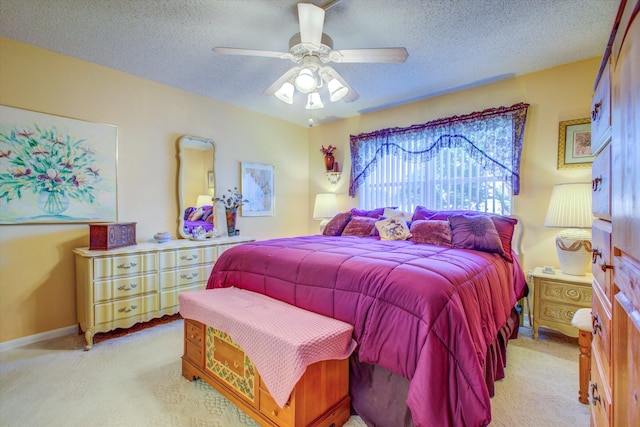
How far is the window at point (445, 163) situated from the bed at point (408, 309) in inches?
40.3

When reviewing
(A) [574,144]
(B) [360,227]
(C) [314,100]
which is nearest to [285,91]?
(C) [314,100]

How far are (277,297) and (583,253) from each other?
2572 mm

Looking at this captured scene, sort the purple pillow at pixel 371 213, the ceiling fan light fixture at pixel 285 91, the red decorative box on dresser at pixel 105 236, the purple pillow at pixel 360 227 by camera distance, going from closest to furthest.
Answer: the ceiling fan light fixture at pixel 285 91 → the red decorative box on dresser at pixel 105 236 → the purple pillow at pixel 360 227 → the purple pillow at pixel 371 213

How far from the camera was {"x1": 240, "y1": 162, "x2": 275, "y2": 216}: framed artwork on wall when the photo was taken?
4.12 meters

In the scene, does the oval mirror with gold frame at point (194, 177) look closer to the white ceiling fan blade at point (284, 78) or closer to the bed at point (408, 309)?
the bed at point (408, 309)

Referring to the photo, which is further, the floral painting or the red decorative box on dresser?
the red decorative box on dresser

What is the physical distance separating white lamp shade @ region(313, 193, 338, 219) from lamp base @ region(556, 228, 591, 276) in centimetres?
261

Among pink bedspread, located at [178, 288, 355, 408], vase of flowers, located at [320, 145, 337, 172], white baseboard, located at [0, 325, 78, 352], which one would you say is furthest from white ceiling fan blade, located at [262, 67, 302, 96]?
white baseboard, located at [0, 325, 78, 352]

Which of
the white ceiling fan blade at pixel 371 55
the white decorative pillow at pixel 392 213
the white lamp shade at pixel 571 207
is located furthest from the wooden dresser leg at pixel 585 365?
the white ceiling fan blade at pixel 371 55

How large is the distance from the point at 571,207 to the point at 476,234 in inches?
34.5

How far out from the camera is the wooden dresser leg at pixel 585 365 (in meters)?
1.72

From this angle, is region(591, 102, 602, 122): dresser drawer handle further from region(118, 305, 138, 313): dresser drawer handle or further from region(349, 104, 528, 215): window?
region(118, 305, 138, 313): dresser drawer handle

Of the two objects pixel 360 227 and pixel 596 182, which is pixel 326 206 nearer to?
pixel 360 227

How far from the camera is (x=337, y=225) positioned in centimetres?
352
